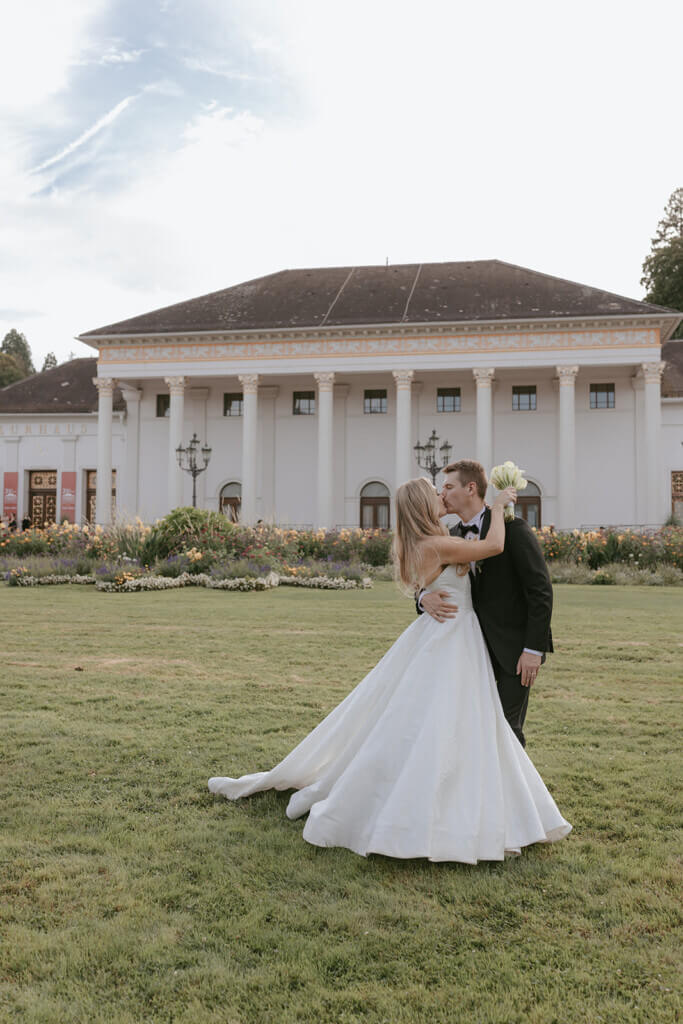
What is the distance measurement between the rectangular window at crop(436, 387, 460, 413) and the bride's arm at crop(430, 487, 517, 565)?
123 ft

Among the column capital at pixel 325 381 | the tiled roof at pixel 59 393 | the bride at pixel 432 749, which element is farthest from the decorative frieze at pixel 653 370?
the bride at pixel 432 749

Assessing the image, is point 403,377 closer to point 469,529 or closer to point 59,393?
point 59,393

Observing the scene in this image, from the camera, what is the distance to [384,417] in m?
41.2

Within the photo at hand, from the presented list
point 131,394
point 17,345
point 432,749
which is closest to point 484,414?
point 131,394

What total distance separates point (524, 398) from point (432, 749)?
125ft

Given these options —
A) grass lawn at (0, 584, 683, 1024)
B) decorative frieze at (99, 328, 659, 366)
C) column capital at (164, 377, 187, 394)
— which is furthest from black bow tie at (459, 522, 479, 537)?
column capital at (164, 377, 187, 394)

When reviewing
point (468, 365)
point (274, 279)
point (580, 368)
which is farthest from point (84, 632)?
point (274, 279)

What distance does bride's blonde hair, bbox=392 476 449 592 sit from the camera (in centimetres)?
416

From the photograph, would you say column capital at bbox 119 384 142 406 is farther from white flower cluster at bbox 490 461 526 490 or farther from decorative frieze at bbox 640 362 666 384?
white flower cluster at bbox 490 461 526 490

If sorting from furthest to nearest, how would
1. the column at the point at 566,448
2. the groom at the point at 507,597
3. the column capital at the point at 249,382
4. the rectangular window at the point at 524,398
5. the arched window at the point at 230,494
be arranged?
the arched window at the point at 230,494 < the rectangular window at the point at 524,398 < the column capital at the point at 249,382 < the column at the point at 566,448 < the groom at the point at 507,597

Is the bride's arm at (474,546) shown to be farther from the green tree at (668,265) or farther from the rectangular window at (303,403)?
the green tree at (668,265)

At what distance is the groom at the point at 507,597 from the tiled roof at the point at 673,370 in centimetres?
3901

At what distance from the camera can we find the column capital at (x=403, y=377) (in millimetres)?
37469

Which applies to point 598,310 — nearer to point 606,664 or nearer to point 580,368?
point 580,368
